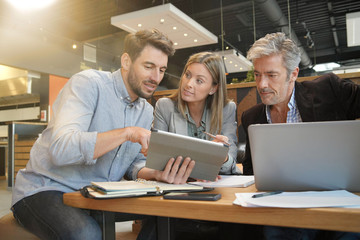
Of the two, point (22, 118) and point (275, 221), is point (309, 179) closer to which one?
point (275, 221)

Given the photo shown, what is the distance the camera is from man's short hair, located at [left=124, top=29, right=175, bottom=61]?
1649 mm

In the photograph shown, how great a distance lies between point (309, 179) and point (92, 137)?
76 centimetres

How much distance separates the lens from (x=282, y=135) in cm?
86

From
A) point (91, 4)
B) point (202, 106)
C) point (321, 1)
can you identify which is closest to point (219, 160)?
point (202, 106)

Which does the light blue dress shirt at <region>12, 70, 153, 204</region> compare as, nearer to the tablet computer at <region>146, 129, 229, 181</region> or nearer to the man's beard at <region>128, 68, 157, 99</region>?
the man's beard at <region>128, 68, 157, 99</region>

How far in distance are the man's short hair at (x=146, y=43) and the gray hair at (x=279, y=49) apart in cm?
48

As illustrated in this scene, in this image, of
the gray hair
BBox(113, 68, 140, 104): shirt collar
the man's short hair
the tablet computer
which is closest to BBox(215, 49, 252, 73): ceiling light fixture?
the gray hair

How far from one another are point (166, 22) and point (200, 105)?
3.70 metres

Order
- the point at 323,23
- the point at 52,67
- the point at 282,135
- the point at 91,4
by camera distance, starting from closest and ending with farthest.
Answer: the point at 282,135
the point at 91,4
the point at 52,67
the point at 323,23

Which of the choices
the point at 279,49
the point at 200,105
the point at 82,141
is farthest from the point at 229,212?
the point at 200,105

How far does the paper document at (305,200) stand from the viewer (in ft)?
2.26

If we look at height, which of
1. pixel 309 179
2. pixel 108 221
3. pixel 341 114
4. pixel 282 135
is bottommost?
pixel 108 221

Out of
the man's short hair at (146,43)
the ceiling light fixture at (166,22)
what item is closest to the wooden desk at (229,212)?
the man's short hair at (146,43)

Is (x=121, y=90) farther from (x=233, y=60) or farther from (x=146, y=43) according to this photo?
(x=233, y=60)
